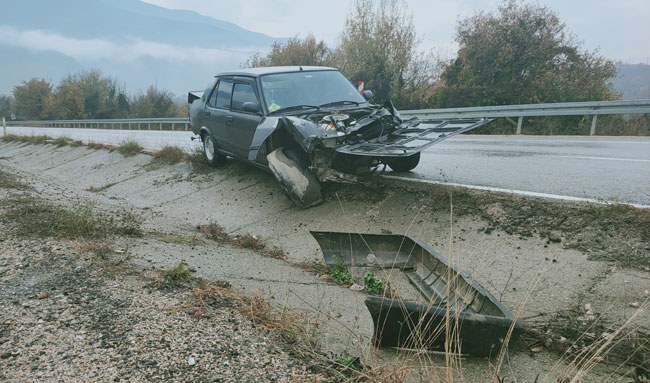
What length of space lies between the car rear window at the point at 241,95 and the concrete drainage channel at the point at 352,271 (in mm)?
1505

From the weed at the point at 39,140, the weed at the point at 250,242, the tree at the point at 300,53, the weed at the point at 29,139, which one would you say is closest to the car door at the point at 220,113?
the weed at the point at 250,242

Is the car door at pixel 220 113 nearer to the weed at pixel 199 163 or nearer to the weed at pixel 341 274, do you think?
the weed at pixel 199 163

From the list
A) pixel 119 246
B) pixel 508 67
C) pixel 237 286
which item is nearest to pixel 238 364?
pixel 237 286

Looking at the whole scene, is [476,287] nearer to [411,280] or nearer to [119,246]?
[411,280]

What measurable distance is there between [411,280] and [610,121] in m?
13.1

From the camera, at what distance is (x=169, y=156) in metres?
11.9

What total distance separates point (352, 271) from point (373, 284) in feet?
1.57

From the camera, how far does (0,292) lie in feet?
10.9

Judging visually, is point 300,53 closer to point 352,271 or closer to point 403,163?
point 403,163

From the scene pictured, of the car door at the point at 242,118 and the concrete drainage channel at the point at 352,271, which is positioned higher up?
the car door at the point at 242,118

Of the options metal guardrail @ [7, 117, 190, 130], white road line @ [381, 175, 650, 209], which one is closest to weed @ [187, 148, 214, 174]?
white road line @ [381, 175, 650, 209]

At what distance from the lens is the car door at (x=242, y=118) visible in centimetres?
759

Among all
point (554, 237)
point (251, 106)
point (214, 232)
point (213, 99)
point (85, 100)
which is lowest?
point (214, 232)

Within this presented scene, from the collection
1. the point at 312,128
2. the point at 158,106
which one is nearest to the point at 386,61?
the point at 312,128
